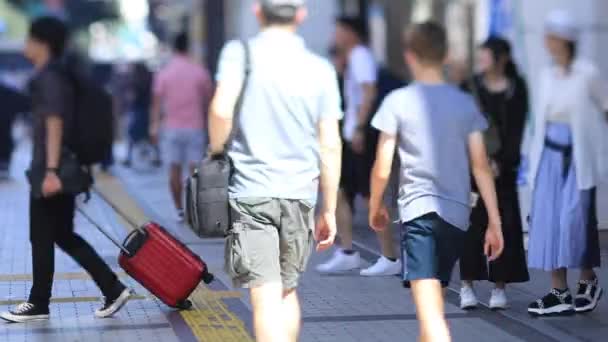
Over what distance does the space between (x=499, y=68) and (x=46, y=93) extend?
261 cm

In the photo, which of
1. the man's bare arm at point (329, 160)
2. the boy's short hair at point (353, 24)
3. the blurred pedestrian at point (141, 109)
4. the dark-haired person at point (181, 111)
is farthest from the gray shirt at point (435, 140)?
the blurred pedestrian at point (141, 109)

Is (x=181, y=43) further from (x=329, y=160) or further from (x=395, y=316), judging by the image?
(x=329, y=160)

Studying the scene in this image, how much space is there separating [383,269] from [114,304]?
2.36 metres

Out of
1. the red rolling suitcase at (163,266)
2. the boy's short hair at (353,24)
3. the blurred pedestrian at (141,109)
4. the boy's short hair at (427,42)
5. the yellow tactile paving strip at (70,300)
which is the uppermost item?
the boy's short hair at (427,42)

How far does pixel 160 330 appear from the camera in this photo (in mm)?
7531

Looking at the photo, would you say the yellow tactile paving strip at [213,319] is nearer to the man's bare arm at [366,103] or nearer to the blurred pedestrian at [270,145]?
Result: the man's bare arm at [366,103]

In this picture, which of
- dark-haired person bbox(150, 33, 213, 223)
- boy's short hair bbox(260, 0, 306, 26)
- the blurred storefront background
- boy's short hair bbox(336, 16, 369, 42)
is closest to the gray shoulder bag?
boy's short hair bbox(260, 0, 306, 26)

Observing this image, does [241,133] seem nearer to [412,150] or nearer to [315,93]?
[315,93]

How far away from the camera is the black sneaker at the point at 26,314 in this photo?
305 inches

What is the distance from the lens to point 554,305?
794cm

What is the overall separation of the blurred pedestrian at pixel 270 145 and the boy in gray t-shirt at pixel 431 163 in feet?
1.19

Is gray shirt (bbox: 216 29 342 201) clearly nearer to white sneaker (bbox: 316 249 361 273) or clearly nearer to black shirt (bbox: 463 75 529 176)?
black shirt (bbox: 463 75 529 176)

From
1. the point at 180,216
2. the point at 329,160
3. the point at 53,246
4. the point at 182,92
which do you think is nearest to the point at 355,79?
the point at 53,246

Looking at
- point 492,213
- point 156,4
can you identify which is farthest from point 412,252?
point 156,4
